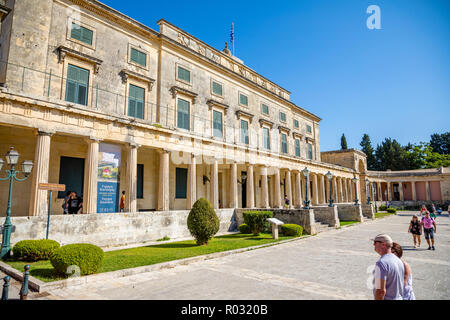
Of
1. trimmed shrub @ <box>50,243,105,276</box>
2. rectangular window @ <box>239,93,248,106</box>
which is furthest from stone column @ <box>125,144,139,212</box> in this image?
rectangular window @ <box>239,93,248,106</box>

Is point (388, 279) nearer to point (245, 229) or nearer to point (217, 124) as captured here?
point (245, 229)

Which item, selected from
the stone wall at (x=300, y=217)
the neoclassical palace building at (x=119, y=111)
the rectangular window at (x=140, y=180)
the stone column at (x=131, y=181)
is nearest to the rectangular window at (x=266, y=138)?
the neoclassical palace building at (x=119, y=111)

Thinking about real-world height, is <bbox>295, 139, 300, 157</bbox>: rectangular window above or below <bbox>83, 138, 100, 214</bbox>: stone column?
above

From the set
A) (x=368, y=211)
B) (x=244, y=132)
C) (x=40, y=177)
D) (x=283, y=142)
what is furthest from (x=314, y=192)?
(x=40, y=177)

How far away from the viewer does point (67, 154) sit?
52.4ft

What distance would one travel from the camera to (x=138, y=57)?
18.8m

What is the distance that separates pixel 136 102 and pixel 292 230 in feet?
43.9

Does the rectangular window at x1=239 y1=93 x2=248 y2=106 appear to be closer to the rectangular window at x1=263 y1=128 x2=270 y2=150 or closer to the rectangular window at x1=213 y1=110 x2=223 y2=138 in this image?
the rectangular window at x1=213 y1=110 x2=223 y2=138

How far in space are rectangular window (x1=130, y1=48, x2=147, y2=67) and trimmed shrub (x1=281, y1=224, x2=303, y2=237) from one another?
14998 millimetres

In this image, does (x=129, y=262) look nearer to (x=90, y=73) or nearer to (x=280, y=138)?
(x=90, y=73)

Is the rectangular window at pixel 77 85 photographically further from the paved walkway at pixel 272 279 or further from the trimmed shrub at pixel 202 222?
the paved walkway at pixel 272 279

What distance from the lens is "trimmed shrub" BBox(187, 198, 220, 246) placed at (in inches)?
508
